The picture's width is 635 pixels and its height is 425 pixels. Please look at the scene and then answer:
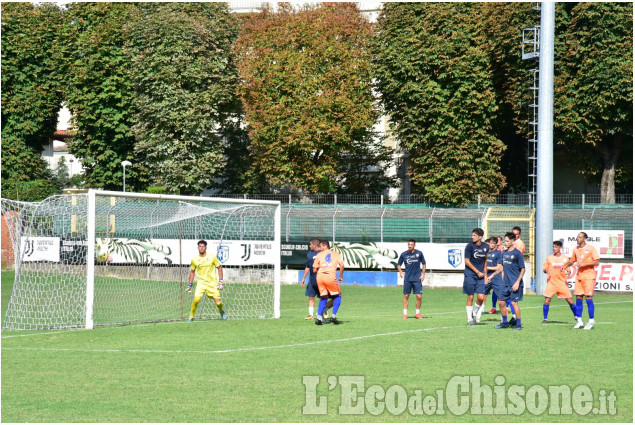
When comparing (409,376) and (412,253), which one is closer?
(409,376)

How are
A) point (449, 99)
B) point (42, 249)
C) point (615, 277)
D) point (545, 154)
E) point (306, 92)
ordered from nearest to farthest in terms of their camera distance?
point (42, 249)
point (615, 277)
point (545, 154)
point (449, 99)
point (306, 92)

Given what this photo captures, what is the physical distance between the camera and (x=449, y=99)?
46656 millimetres

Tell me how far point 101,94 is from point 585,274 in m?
→ 40.2

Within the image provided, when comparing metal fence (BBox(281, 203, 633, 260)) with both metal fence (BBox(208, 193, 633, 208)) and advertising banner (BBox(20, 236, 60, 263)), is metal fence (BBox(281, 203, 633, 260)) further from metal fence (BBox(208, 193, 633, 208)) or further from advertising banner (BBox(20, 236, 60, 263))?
advertising banner (BBox(20, 236, 60, 263))

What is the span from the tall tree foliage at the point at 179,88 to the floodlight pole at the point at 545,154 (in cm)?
2384

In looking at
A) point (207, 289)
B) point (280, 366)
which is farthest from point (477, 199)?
point (280, 366)

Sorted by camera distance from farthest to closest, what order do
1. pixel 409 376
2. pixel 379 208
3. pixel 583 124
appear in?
1. pixel 583 124
2. pixel 379 208
3. pixel 409 376

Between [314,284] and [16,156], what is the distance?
4138 centimetres

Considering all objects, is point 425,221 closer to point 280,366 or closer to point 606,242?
point 606,242

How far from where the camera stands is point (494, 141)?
46344 millimetres

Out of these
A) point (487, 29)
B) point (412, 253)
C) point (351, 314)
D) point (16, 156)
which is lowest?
point (351, 314)

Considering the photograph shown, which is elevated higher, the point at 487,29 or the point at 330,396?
the point at 487,29

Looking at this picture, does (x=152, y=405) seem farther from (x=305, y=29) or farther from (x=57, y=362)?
(x=305, y=29)

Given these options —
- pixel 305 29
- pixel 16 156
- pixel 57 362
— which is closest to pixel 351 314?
pixel 57 362
